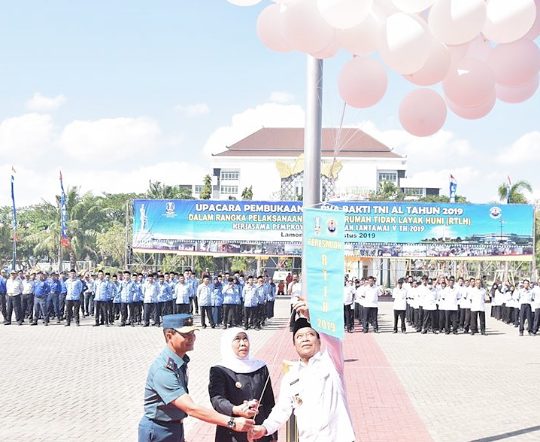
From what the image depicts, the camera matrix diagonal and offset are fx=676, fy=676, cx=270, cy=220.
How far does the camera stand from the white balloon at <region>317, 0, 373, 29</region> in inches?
198

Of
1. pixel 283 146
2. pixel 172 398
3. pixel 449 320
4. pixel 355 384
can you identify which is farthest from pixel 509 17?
pixel 283 146

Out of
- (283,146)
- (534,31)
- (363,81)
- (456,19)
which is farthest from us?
(283,146)

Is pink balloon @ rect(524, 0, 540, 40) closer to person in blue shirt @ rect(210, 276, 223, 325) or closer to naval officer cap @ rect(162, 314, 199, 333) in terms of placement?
naval officer cap @ rect(162, 314, 199, 333)

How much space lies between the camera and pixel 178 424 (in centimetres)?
432

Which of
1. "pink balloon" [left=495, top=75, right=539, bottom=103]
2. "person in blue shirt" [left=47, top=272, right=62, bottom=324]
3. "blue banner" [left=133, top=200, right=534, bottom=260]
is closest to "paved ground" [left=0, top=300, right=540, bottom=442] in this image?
"person in blue shirt" [left=47, top=272, right=62, bottom=324]

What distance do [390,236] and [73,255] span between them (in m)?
31.9

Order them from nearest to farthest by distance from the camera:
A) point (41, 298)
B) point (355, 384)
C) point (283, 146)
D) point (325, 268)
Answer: point (325, 268)
point (355, 384)
point (41, 298)
point (283, 146)

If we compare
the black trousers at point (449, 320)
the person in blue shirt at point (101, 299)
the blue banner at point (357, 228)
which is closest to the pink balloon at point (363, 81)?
the black trousers at point (449, 320)

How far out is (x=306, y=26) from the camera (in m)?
5.41

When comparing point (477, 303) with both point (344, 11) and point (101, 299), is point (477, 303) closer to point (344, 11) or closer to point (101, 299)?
point (101, 299)

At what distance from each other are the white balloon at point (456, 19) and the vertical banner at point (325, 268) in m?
1.60

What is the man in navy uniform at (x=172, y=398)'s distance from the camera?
4.10 m

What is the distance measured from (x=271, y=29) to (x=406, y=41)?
1.63 metres

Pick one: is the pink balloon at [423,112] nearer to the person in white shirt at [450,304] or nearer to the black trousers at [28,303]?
the person in white shirt at [450,304]
